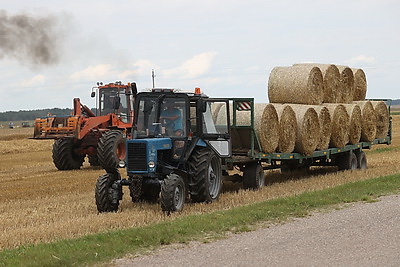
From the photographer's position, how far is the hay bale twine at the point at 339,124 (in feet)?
61.2

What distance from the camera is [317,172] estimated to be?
68.2ft

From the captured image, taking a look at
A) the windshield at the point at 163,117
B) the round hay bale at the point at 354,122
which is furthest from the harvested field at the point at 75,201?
the windshield at the point at 163,117

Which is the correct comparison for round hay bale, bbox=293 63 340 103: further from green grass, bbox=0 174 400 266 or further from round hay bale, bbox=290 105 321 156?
green grass, bbox=0 174 400 266

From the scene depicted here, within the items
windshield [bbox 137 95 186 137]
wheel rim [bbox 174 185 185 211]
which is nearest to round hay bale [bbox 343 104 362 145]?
windshield [bbox 137 95 186 137]

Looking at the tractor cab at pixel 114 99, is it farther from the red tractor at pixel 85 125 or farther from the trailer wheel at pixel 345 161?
the trailer wheel at pixel 345 161

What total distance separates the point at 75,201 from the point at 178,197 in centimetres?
337

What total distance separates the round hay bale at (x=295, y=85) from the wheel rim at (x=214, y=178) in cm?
472

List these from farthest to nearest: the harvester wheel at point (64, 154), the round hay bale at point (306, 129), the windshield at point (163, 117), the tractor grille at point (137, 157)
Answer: the harvester wheel at point (64, 154) → the round hay bale at point (306, 129) → the windshield at point (163, 117) → the tractor grille at point (137, 157)

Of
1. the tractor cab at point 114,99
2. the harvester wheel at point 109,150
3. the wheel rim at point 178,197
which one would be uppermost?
the tractor cab at point 114,99

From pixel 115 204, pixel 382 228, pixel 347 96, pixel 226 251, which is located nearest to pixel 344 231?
pixel 382 228

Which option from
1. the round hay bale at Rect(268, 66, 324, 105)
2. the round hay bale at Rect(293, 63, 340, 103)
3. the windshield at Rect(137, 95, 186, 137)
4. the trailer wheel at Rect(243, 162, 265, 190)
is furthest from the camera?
the round hay bale at Rect(293, 63, 340, 103)

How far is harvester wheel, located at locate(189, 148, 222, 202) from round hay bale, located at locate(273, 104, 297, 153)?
345cm

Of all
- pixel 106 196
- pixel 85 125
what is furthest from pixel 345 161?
pixel 106 196

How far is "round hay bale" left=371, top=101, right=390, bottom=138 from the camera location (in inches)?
845
